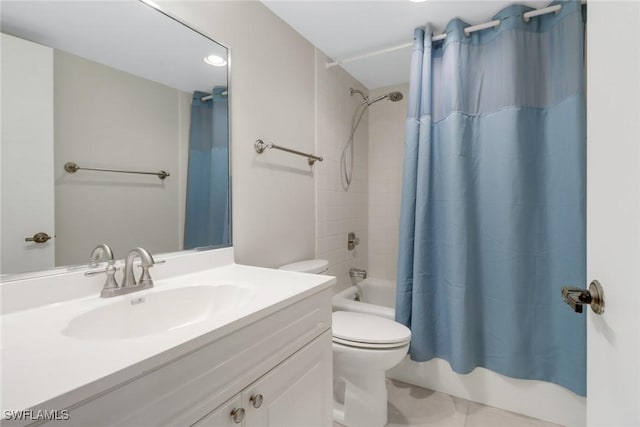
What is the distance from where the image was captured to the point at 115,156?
3.09 feet

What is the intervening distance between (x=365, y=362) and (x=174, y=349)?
1062 millimetres

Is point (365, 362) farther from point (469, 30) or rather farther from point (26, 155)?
point (469, 30)

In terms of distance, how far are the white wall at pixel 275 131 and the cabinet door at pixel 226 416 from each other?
0.75 metres

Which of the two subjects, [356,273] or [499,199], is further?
[356,273]

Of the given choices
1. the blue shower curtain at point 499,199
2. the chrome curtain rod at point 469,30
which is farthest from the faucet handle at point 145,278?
the chrome curtain rod at point 469,30

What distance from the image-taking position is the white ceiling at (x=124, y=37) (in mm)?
789
